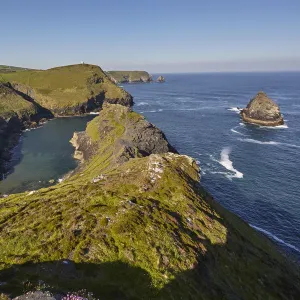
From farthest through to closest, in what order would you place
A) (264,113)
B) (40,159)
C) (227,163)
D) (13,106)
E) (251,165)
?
(13,106), (264,113), (40,159), (227,163), (251,165)

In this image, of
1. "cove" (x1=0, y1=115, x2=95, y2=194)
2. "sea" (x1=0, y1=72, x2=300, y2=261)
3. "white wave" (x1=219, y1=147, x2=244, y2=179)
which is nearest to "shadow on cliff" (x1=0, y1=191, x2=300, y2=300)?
"sea" (x1=0, y1=72, x2=300, y2=261)

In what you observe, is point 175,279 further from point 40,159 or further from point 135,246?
point 40,159

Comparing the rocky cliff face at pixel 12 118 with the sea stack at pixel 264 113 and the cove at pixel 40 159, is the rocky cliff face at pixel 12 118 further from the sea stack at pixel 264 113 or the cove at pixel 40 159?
the sea stack at pixel 264 113

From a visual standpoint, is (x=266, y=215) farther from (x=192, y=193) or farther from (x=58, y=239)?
(x=58, y=239)

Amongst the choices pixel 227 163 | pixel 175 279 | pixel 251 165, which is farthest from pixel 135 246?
pixel 251 165

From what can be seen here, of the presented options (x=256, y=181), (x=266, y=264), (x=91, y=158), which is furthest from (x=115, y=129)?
(x=266, y=264)

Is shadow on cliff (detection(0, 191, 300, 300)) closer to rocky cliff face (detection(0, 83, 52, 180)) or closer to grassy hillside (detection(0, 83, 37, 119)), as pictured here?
rocky cliff face (detection(0, 83, 52, 180))
